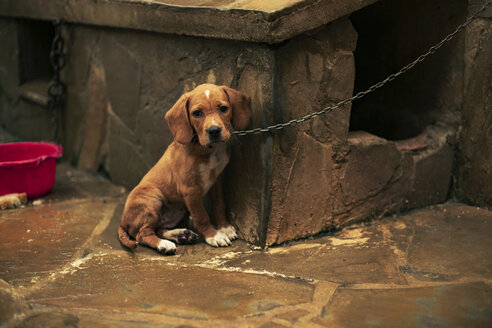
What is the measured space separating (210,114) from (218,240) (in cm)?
86

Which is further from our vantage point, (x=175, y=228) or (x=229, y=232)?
(x=175, y=228)

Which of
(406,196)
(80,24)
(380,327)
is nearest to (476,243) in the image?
(406,196)

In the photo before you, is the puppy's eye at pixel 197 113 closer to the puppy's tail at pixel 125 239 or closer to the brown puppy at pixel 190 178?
the brown puppy at pixel 190 178

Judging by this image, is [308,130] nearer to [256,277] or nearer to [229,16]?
[229,16]

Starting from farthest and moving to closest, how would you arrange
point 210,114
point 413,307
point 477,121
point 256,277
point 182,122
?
point 477,121 → point 182,122 → point 210,114 → point 256,277 → point 413,307

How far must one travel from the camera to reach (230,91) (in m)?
3.84

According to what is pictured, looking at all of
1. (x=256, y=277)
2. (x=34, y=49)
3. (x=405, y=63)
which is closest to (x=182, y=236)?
(x=256, y=277)

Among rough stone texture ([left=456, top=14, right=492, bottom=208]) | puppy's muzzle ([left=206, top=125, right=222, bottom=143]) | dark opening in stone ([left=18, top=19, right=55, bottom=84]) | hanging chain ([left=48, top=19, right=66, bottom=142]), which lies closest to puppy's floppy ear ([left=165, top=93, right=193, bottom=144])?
puppy's muzzle ([left=206, top=125, right=222, bottom=143])

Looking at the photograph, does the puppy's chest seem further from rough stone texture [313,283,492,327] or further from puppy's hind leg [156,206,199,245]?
rough stone texture [313,283,492,327]

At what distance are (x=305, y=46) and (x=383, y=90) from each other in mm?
1568

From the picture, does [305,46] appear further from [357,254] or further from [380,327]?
[380,327]

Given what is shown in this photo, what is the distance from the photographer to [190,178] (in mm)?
4078

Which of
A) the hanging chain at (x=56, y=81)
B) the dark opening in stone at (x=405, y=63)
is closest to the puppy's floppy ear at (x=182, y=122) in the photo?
the dark opening in stone at (x=405, y=63)

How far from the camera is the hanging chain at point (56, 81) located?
5.68 metres
